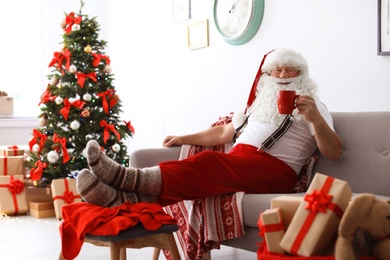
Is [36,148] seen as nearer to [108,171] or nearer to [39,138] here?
[39,138]

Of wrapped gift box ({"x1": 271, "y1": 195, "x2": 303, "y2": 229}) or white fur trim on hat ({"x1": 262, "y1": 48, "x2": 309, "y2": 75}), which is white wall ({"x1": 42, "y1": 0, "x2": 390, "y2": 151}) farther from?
wrapped gift box ({"x1": 271, "y1": 195, "x2": 303, "y2": 229})

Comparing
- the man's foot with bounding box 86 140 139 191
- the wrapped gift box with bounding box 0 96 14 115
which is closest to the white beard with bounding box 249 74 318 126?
the man's foot with bounding box 86 140 139 191

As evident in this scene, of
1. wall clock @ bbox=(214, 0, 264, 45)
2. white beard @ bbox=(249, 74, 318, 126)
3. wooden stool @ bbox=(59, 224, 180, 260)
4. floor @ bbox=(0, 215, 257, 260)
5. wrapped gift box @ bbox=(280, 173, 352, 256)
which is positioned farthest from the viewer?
wall clock @ bbox=(214, 0, 264, 45)

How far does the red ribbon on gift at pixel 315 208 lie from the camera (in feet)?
5.95

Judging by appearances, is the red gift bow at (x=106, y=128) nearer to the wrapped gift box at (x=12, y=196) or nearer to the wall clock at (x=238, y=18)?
the wrapped gift box at (x=12, y=196)

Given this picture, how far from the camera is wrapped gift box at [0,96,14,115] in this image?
19.1 ft

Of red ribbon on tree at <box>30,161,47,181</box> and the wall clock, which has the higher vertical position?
the wall clock

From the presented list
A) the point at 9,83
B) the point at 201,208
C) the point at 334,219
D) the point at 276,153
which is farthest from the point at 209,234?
the point at 9,83

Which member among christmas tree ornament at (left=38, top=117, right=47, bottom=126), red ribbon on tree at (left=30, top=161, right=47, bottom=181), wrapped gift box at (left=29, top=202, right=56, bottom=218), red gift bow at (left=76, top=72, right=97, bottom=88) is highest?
red gift bow at (left=76, top=72, right=97, bottom=88)

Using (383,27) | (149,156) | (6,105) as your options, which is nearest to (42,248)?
(149,156)

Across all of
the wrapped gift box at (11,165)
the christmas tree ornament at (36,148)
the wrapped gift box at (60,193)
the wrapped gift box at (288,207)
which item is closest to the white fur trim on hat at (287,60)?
the wrapped gift box at (288,207)

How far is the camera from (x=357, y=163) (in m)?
2.85

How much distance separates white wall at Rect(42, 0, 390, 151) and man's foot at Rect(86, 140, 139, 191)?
63.1 inches

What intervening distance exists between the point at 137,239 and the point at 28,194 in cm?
276
